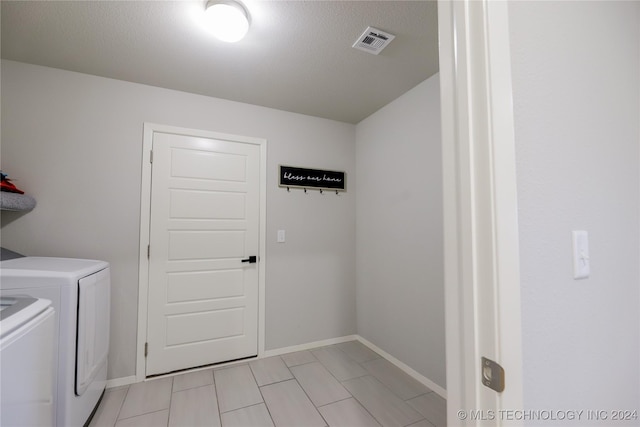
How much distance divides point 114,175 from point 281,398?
6.98ft

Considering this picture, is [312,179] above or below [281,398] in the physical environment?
above

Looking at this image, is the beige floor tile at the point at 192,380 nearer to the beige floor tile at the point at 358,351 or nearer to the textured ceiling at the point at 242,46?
the beige floor tile at the point at 358,351

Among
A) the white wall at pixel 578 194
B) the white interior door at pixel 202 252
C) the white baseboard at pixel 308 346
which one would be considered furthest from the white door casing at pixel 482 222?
the white baseboard at pixel 308 346

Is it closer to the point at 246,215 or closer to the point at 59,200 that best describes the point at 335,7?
the point at 246,215

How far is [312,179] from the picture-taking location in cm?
283

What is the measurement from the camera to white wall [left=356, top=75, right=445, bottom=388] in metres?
2.10

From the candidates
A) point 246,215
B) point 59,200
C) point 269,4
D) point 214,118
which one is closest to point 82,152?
point 59,200

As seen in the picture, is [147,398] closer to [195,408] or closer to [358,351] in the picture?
[195,408]

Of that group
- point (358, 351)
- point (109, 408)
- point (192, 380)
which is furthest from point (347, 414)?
point (109, 408)

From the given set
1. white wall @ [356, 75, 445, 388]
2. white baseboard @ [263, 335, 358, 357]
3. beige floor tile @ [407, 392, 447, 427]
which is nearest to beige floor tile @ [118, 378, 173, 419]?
white baseboard @ [263, 335, 358, 357]

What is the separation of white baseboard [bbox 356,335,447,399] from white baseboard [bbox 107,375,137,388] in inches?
81.6

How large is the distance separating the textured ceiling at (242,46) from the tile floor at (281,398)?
7.86 feet

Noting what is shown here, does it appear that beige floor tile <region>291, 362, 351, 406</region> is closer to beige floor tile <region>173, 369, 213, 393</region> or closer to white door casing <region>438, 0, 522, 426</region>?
beige floor tile <region>173, 369, 213, 393</region>

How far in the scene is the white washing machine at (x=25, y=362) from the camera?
2.82 ft
